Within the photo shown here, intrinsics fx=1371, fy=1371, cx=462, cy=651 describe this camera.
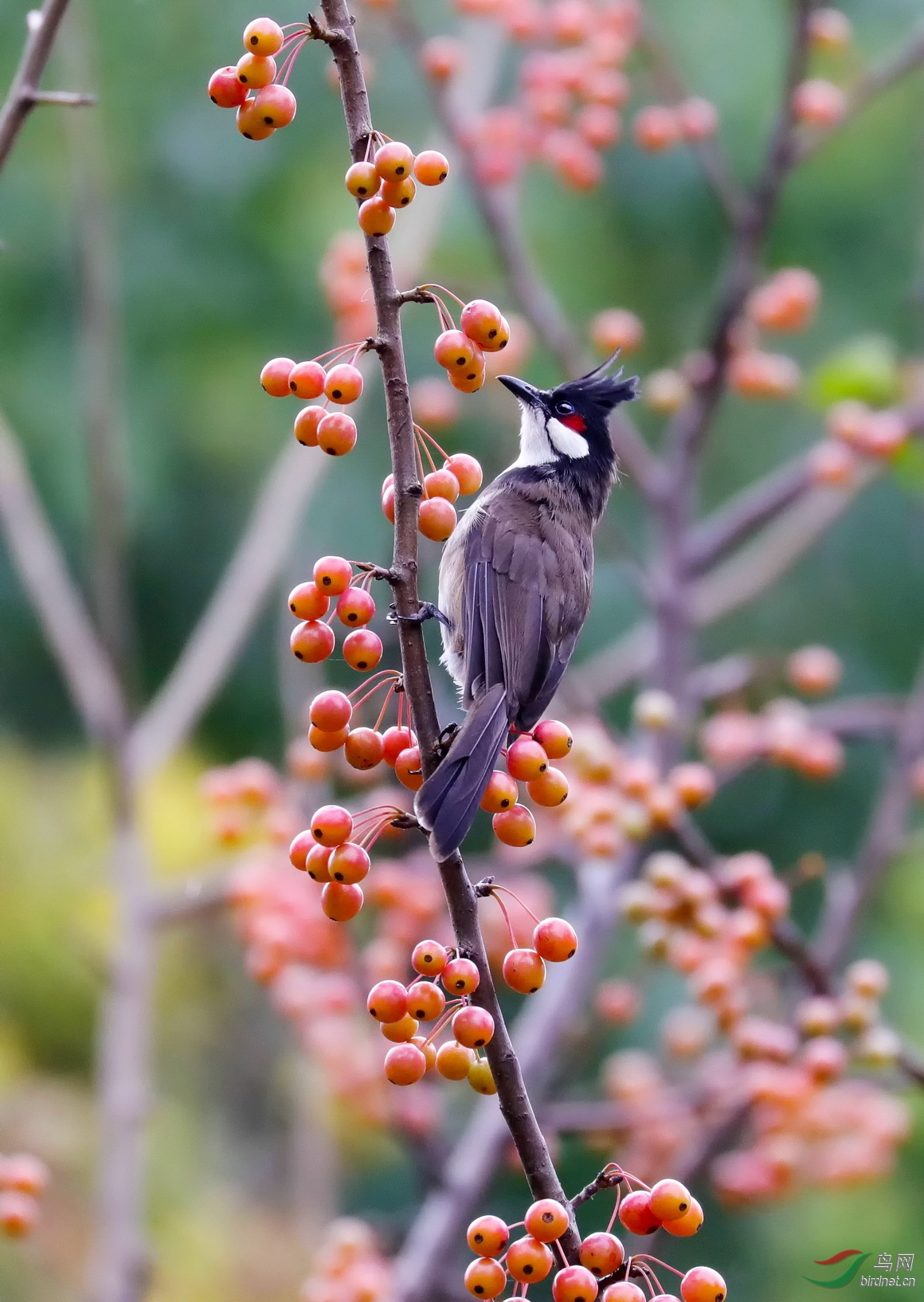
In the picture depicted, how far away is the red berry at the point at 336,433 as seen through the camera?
1176 mm

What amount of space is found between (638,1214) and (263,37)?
3.39ft

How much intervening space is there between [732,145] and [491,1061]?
6.84 metres

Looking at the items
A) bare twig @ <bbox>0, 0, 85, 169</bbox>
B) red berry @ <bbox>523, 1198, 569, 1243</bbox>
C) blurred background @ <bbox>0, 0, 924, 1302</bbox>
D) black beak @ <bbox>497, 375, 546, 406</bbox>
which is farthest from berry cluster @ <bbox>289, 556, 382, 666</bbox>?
blurred background @ <bbox>0, 0, 924, 1302</bbox>

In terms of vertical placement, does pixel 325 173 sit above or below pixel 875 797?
above

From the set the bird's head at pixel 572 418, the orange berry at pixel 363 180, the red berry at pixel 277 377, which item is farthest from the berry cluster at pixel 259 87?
the bird's head at pixel 572 418

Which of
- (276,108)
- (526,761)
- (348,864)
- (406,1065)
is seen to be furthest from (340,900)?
(276,108)

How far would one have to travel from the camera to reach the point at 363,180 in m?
1.07

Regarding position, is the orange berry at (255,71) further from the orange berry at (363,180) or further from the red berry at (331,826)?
the red berry at (331,826)

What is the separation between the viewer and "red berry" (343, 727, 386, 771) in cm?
121

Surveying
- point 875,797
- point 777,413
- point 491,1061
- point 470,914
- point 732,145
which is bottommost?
point 491,1061

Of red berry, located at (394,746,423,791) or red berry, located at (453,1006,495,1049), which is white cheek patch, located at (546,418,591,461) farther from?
red berry, located at (453,1006,495,1049)

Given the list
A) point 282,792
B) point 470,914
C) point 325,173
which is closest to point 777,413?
point 325,173

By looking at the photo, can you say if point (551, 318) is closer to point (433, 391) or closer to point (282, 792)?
point (433, 391)

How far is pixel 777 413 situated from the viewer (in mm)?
7449
